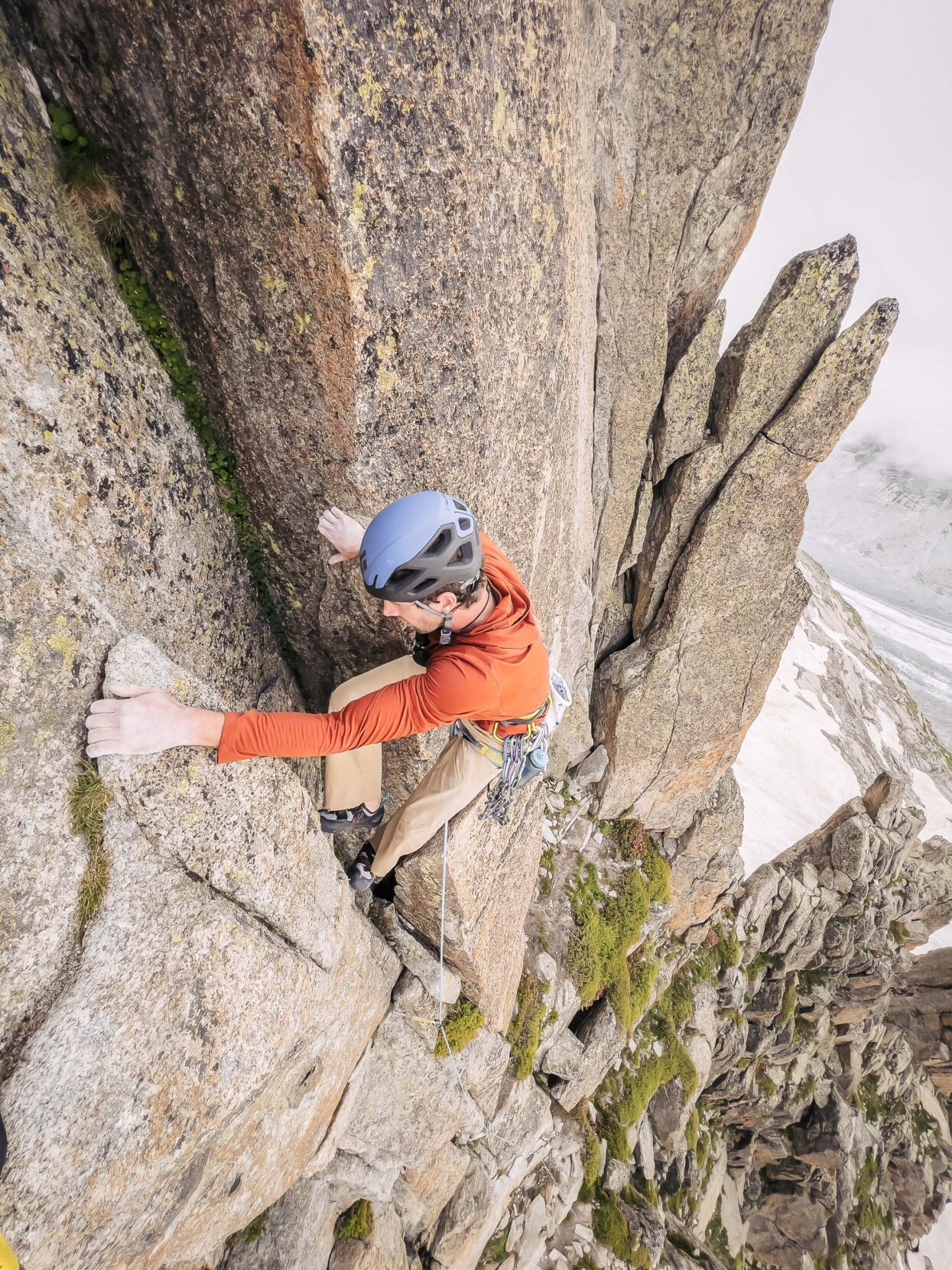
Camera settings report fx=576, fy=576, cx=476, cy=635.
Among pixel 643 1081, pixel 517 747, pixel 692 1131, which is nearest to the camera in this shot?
pixel 517 747

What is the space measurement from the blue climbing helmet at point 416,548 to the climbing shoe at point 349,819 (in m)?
3.90

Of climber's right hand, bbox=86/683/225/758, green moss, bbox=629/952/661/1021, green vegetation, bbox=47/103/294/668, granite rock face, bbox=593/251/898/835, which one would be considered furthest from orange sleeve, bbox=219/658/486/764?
green moss, bbox=629/952/661/1021

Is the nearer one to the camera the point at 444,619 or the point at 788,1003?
the point at 444,619

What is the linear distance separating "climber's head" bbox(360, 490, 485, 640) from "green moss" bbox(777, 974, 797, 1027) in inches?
1205

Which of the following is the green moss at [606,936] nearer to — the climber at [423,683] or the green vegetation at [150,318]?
the climber at [423,683]

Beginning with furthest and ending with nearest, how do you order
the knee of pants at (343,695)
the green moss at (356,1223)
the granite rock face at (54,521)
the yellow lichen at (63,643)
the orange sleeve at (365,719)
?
the green moss at (356,1223)
the knee of pants at (343,695)
the orange sleeve at (365,719)
the yellow lichen at (63,643)
the granite rock face at (54,521)

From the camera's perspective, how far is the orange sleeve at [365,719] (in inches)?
189

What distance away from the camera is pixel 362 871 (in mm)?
8602

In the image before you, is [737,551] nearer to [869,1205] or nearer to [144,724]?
[144,724]

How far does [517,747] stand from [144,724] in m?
4.13

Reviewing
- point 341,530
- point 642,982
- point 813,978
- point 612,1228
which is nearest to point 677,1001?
point 642,982

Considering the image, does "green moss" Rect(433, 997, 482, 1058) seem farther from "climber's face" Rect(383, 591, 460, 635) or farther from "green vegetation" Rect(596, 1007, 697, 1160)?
"green vegetation" Rect(596, 1007, 697, 1160)

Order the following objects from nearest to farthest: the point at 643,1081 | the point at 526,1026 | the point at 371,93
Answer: the point at 371,93 → the point at 526,1026 → the point at 643,1081

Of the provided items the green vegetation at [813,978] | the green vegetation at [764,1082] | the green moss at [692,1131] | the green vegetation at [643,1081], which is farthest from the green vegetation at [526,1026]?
the green vegetation at [813,978]
